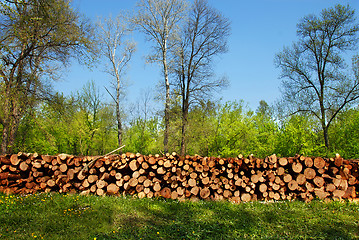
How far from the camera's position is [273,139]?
1927 cm

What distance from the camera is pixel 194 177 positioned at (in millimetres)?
7879

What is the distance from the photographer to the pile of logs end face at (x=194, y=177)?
7.75 m

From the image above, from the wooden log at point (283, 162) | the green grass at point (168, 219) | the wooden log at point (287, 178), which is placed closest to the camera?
the green grass at point (168, 219)

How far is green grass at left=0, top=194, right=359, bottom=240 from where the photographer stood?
5184 mm

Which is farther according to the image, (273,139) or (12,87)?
(273,139)

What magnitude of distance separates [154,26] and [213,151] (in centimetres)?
937

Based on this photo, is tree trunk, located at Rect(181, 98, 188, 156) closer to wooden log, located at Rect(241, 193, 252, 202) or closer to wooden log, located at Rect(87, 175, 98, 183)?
wooden log, located at Rect(87, 175, 98, 183)

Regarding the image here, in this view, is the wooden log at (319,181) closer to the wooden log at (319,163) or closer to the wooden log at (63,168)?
the wooden log at (319,163)

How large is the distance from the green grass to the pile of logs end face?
60 centimetres

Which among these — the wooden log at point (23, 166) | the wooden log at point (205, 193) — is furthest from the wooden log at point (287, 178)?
the wooden log at point (23, 166)

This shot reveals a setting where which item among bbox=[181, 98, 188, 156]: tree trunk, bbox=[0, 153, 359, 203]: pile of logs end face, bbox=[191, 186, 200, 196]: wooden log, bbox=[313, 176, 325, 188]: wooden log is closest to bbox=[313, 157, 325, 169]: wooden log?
bbox=[0, 153, 359, 203]: pile of logs end face

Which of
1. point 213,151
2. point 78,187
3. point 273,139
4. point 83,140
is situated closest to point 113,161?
point 78,187

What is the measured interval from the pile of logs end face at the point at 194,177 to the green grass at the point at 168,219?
1.97ft

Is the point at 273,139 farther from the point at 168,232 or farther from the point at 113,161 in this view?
the point at 168,232
